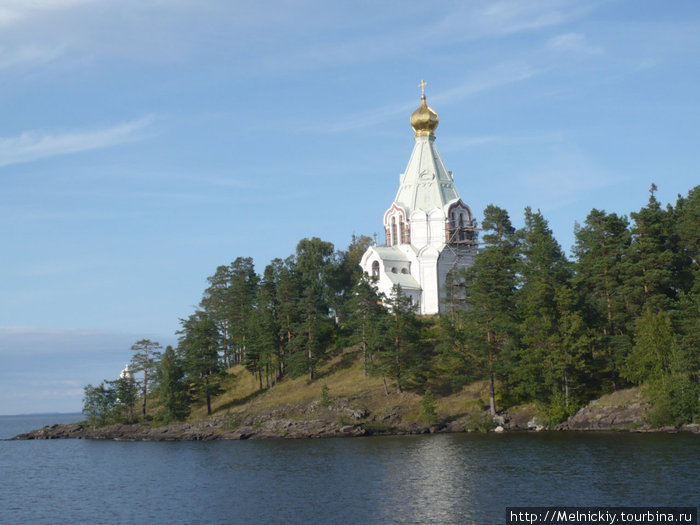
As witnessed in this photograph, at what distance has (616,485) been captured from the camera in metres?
33.7

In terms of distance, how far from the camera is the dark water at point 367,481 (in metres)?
32.2

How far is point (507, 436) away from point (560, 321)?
31.2 feet

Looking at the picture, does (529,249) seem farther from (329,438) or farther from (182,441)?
(182,441)

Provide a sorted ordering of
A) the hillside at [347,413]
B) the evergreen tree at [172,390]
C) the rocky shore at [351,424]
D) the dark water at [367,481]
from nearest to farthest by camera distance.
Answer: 1. the dark water at [367,481]
2. the rocky shore at [351,424]
3. the hillside at [347,413]
4. the evergreen tree at [172,390]

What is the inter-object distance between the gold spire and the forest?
12.7 m

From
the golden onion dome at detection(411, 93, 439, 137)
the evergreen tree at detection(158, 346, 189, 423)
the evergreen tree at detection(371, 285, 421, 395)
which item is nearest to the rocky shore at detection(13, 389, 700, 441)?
the evergreen tree at detection(158, 346, 189, 423)

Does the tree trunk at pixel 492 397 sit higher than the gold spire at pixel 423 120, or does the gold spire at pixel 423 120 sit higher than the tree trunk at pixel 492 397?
the gold spire at pixel 423 120

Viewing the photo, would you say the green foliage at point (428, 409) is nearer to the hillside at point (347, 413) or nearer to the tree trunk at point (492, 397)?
the hillside at point (347, 413)

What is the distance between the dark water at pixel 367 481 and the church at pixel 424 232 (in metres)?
23.6

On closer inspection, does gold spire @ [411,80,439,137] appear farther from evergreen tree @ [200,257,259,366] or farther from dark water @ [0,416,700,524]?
dark water @ [0,416,700,524]

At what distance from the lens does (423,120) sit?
8138cm

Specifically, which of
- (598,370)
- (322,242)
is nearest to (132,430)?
(322,242)

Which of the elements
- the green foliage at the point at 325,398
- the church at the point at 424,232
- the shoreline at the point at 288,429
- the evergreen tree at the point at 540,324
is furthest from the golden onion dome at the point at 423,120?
the shoreline at the point at 288,429

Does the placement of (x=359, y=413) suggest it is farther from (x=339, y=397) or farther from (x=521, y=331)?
(x=521, y=331)
